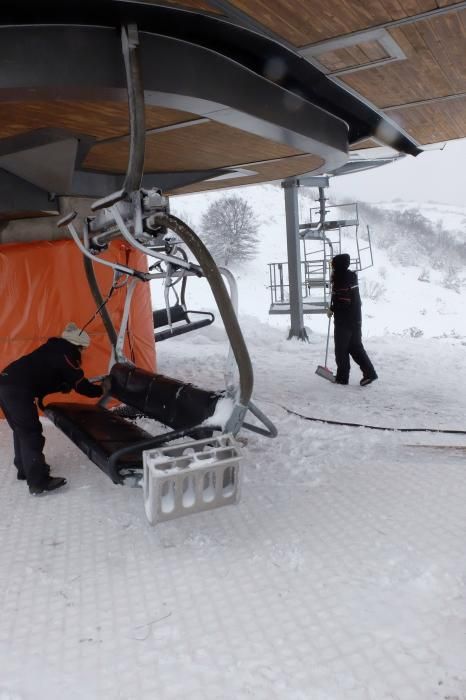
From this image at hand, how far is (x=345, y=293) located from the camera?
22.0ft

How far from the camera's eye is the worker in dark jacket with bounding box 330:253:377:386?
6684 mm

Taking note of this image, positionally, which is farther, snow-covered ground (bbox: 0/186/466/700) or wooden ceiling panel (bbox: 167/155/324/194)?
wooden ceiling panel (bbox: 167/155/324/194)

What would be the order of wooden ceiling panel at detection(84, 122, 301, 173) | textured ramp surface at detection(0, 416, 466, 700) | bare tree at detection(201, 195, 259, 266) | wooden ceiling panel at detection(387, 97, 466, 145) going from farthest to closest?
bare tree at detection(201, 195, 259, 266) < wooden ceiling panel at detection(387, 97, 466, 145) < wooden ceiling panel at detection(84, 122, 301, 173) < textured ramp surface at detection(0, 416, 466, 700)

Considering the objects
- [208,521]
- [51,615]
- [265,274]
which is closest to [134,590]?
[51,615]

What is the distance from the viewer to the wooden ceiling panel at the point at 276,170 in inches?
238

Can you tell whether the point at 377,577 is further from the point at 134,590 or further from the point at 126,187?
the point at 126,187

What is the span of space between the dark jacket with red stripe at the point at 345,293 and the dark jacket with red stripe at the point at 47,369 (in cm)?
394

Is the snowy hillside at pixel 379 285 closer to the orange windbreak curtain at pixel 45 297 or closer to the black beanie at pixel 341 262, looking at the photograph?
the black beanie at pixel 341 262

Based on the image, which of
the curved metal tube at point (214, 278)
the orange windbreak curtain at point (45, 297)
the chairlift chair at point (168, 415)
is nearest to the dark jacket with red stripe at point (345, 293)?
the orange windbreak curtain at point (45, 297)

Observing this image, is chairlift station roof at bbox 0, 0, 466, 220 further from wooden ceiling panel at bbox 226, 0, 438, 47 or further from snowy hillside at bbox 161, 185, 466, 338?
snowy hillside at bbox 161, 185, 466, 338

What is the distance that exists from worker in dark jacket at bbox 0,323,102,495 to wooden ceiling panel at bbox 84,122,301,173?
204 cm

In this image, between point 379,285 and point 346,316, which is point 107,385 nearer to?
point 346,316

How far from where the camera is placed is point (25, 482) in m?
4.02

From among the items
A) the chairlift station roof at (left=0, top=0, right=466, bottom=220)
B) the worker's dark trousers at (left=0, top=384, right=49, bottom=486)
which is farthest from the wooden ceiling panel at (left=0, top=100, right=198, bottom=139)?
the worker's dark trousers at (left=0, top=384, right=49, bottom=486)
